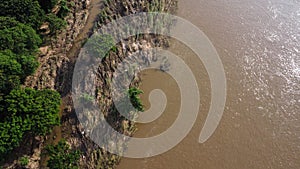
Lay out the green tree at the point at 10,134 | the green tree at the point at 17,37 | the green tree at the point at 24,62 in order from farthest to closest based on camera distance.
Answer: the green tree at the point at 17,37
the green tree at the point at 24,62
the green tree at the point at 10,134

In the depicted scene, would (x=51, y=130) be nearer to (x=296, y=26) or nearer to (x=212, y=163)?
(x=212, y=163)

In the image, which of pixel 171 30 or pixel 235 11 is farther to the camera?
pixel 235 11

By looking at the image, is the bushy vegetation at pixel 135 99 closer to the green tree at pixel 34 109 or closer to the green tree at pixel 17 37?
the green tree at pixel 34 109

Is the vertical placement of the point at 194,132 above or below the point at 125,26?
below

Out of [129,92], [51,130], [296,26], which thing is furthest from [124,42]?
[296,26]

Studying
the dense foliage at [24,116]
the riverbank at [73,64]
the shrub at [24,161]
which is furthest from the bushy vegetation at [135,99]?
the shrub at [24,161]

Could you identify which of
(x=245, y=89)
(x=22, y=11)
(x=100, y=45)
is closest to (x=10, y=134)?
(x=100, y=45)

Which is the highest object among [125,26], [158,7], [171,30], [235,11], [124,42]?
[235,11]

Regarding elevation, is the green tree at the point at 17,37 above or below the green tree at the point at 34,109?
above
